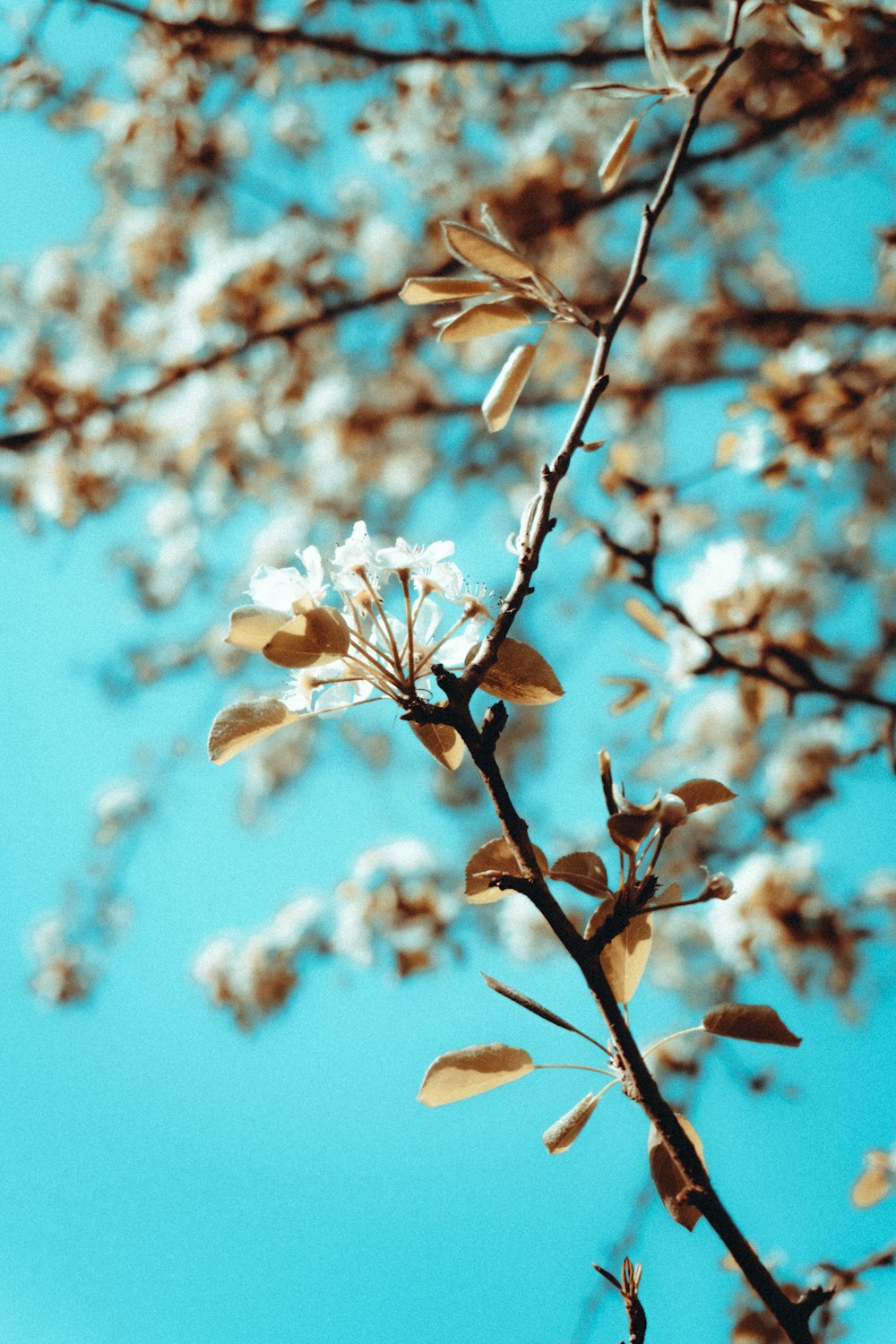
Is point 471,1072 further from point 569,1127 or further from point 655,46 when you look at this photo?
point 655,46

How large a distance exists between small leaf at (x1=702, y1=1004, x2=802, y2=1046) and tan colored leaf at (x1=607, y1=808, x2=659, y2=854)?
0.11 m

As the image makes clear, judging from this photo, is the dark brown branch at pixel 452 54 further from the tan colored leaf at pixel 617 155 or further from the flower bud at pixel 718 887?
the flower bud at pixel 718 887

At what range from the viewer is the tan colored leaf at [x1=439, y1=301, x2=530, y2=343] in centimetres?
43

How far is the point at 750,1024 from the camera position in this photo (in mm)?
370

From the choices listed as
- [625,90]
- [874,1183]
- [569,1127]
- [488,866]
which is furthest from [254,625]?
[874,1183]

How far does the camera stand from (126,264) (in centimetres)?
240

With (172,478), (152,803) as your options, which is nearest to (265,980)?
(152,803)

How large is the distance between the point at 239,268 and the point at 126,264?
25.2 inches

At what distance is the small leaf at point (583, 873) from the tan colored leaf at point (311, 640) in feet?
0.40

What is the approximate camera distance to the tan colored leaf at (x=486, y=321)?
1.40 feet

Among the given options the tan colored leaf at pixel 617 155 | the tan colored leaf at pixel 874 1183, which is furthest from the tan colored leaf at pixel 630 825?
the tan colored leaf at pixel 874 1183

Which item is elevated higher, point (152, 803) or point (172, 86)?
point (172, 86)

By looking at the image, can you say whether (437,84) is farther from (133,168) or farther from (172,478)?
(172,478)

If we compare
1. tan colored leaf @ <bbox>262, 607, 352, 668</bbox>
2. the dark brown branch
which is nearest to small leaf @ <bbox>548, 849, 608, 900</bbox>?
tan colored leaf @ <bbox>262, 607, 352, 668</bbox>
